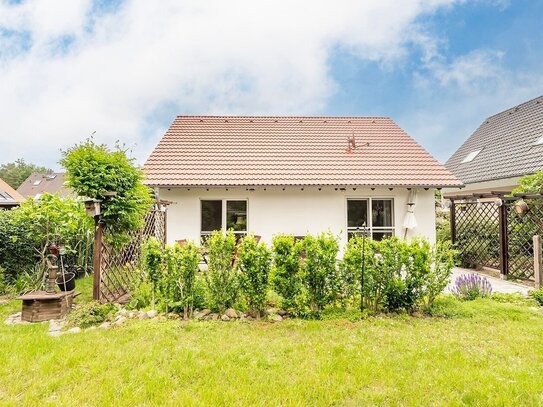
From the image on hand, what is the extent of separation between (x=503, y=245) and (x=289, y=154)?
7088 mm

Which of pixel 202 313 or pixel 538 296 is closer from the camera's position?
pixel 202 313

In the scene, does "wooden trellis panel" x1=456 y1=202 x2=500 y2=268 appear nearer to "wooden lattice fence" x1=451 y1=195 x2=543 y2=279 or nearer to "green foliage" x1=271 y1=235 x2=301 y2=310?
"wooden lattice fence" x1=451 y1=195 x2=543 y2=279

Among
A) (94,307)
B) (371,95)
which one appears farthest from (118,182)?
(371,95)

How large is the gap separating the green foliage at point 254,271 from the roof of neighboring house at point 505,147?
459 inches

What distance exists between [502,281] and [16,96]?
21729mm

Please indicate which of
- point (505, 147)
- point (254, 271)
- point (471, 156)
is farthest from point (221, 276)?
point (471, 156)

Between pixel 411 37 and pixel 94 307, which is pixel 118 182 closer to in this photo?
pixel 94 307

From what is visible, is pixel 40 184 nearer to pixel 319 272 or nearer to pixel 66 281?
pixel 66 281

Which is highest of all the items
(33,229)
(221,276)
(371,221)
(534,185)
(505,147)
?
(505,147)

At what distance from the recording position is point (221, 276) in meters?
5.16

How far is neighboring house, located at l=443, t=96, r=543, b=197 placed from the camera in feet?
40.9

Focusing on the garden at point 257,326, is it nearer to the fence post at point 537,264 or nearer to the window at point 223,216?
the fence post at point 537,264

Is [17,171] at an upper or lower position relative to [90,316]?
upper

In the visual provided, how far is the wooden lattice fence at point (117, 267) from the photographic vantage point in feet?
19.0
